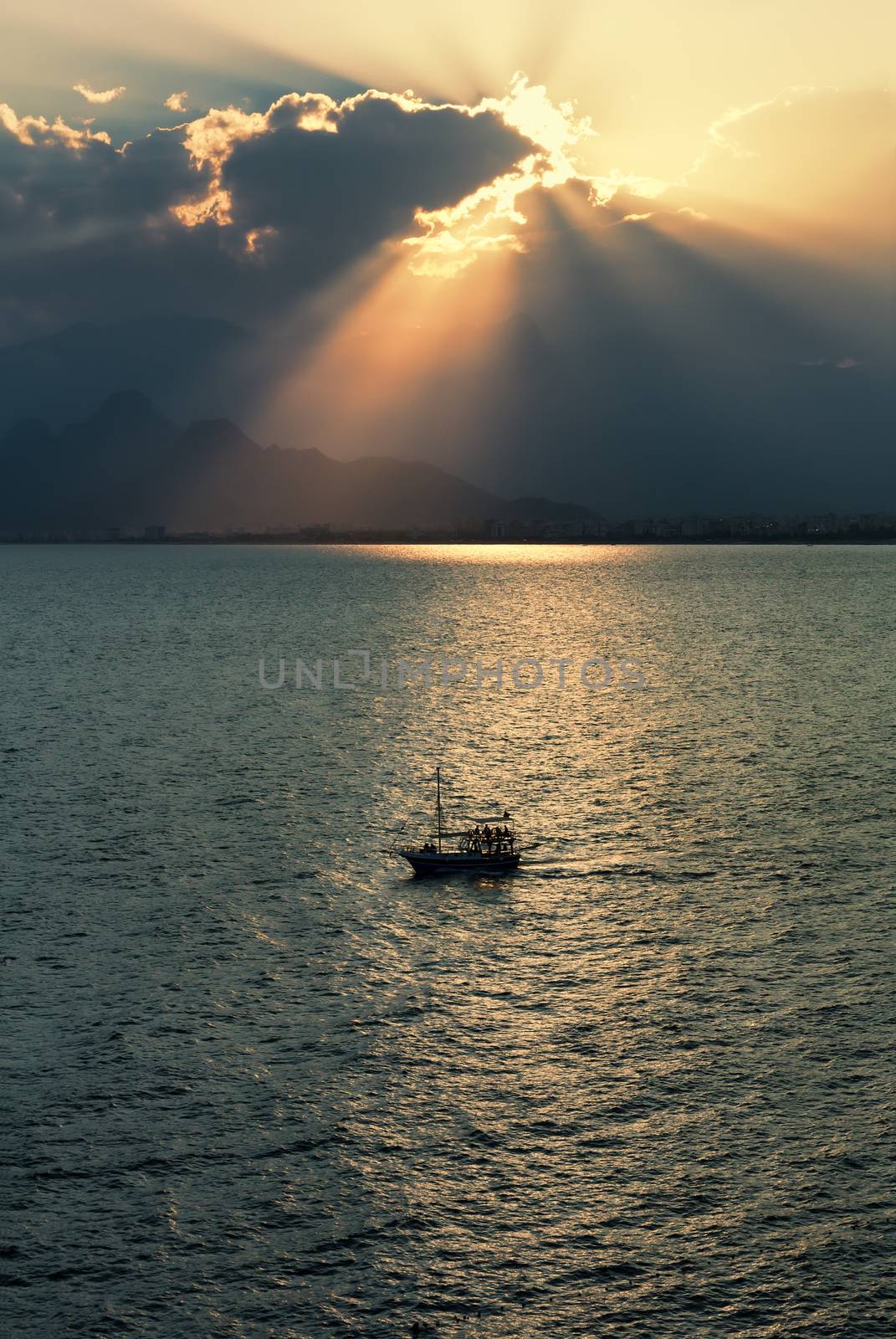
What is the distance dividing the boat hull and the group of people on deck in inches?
18.4

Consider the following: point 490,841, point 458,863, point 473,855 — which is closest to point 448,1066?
point 458,863

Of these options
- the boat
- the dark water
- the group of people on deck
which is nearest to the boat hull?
the boat

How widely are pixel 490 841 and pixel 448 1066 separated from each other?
98.9 feet

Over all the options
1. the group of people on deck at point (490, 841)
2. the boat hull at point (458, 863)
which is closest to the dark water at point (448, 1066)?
the boat hull at point (458, 863)

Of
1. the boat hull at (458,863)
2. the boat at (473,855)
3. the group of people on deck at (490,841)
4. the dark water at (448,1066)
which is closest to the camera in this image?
the dark water at (448,1066)

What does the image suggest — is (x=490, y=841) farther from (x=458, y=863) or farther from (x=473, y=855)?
(x=458, y=863)

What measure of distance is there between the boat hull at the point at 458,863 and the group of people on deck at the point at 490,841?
467 mm

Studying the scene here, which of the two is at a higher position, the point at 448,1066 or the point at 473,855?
the point at 473,855

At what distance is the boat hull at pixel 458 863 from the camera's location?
80125 mm

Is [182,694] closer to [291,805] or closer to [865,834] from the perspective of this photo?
[291,805]

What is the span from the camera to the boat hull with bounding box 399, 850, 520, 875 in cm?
8012

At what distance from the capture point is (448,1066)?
5150 cm

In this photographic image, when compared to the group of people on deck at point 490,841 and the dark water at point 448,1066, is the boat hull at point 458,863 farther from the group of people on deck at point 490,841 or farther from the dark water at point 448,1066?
the dark water at point 448,1066

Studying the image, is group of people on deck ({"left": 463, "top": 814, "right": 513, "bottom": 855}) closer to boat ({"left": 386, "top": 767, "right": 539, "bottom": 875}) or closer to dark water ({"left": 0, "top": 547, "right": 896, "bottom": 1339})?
boat ({"left": 386, "top": 767, "right": 539, "bottom": 875})
